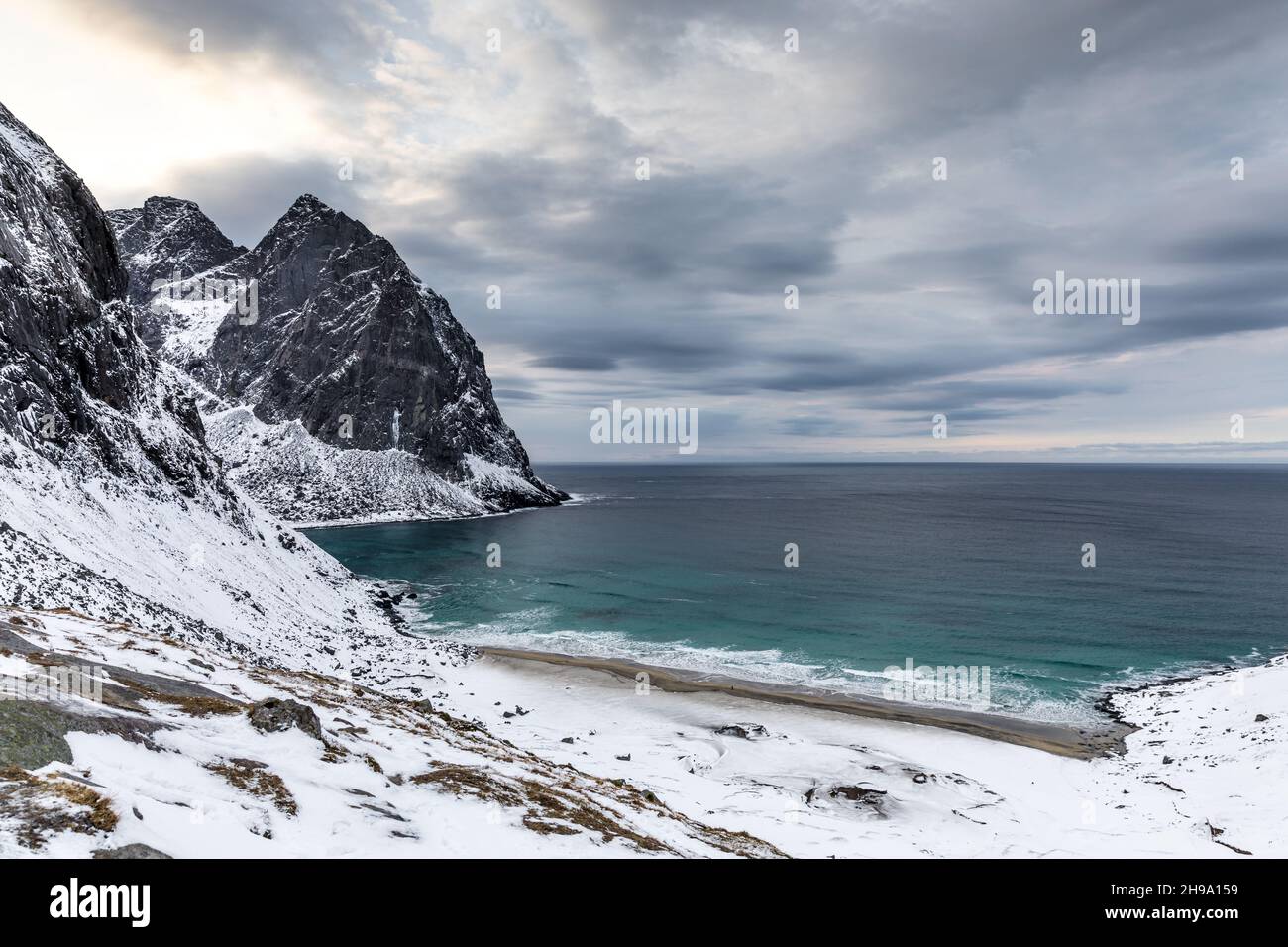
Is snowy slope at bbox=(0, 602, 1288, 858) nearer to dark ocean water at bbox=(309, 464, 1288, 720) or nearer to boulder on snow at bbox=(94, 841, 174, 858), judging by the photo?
boulder on snow at bbox=(94, 841, 174, 858)

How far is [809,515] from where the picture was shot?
500 ft

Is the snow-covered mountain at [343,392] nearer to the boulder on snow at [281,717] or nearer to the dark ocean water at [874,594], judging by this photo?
the dark ocean water at [874,594]

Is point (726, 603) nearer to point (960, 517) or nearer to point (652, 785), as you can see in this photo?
point (652, 785)

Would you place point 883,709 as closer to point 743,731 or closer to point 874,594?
point 743,731

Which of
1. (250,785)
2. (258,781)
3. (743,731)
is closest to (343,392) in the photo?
(743,731)

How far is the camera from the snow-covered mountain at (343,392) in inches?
6166

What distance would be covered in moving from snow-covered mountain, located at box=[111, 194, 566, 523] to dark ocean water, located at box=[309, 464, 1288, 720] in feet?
103

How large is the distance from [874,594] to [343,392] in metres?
156

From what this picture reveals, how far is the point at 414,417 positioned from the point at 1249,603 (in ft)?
564

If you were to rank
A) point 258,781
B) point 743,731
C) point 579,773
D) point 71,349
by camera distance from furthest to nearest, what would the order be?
point 71,349, point 743,731, point 579,773, point 258,781

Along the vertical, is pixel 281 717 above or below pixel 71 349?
below

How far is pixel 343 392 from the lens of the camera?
174750mm

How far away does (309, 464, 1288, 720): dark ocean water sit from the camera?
156 ft

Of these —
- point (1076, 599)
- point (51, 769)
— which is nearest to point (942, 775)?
point (51, 769)
